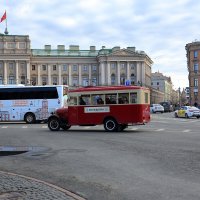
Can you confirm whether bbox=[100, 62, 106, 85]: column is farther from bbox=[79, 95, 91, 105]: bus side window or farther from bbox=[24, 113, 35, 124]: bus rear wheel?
bbox=[79, 95, 91, 105]: bus side window

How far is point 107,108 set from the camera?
84.5 ft

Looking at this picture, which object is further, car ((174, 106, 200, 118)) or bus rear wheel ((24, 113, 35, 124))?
car ((174, 106, 200, 118))

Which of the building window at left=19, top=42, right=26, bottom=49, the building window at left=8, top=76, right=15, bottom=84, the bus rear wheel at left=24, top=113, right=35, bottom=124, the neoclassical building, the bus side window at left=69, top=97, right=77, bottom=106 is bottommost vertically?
the bus rear wheel at left=24, top=113, right=35, bottom=124

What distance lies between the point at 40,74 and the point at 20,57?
1035 cm

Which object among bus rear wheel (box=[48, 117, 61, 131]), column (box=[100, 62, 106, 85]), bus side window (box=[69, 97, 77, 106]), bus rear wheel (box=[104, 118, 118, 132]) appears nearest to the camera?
bus rear wheel (box=[104, 118, 118, 132])

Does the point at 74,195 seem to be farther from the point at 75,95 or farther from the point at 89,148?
the point at 75,95

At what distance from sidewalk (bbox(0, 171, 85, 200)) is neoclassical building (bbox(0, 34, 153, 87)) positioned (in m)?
150

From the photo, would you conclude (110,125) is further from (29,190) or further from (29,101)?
(29,190)

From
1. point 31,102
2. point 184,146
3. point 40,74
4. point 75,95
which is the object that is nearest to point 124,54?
point 40,74

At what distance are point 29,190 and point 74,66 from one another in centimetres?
15741

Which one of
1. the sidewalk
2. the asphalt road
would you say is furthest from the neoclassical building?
the sidewalk

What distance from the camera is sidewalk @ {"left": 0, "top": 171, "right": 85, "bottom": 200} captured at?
26.4 ft

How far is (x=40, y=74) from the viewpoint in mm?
163125

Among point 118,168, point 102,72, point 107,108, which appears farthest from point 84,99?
point 102,72
